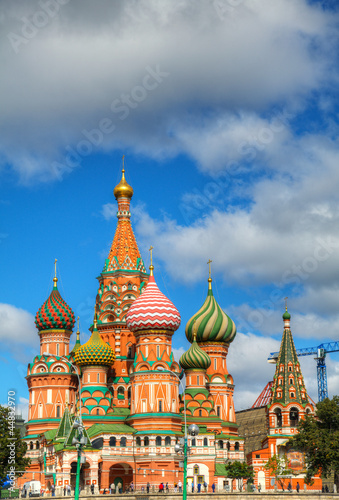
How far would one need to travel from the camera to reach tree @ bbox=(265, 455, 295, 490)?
7188 centimetres

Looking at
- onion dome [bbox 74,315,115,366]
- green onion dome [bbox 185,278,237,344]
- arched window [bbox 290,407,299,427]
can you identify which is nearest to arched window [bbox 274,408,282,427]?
arched window [bbox 290,407,299,427]

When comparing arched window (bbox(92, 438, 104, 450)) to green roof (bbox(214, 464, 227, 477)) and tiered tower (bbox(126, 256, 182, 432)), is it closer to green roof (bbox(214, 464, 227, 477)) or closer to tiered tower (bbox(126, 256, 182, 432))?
tiered tower (bbox(126, 256, 182, 432))

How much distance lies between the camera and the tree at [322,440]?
64.1 m

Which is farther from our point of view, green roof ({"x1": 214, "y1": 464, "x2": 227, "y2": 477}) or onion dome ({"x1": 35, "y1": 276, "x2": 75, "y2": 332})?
onion dome ({"x1": 35, "y1": 276, "x2": 75, "y2": 332})

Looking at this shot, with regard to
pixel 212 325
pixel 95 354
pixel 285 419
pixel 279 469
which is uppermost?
pixel 212 325

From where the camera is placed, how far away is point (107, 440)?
238ft

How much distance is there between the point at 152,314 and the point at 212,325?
40.0 feet

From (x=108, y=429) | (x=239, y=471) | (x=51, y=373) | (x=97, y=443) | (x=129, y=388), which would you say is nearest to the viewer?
(x=108, y=429)

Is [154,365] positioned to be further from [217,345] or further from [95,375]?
[217,345]

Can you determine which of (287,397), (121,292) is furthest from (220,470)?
(121,292)

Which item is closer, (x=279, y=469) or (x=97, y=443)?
(x=279, y=469)

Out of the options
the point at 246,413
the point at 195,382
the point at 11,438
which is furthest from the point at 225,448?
the point at 246,413

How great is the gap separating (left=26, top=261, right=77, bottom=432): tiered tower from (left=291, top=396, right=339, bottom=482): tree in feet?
82.9

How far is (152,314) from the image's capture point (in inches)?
3049
